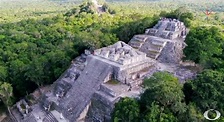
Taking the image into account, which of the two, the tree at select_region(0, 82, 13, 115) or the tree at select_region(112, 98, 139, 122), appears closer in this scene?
the tree at select_region(112, 98, 139, 122)

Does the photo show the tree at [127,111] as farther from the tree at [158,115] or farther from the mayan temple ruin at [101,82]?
the mayan temple ruin at [101,82]

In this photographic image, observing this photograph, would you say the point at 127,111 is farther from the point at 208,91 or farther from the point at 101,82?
the point at 101,82

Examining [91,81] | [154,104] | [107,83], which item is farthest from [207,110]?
[91,81]

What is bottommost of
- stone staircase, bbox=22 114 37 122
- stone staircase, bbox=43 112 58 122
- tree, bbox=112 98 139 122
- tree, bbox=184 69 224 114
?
stone staircase, bbox=22 114 37 122

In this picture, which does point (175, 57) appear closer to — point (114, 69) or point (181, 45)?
point (181, 45)

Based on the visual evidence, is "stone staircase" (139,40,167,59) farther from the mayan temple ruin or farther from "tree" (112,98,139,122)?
"tree" (112,98,139,122)

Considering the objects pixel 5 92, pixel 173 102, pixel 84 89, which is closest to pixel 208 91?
pixel 173 102

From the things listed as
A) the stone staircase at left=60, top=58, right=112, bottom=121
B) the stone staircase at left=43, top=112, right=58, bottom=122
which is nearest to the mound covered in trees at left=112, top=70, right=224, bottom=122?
the stone staircase at left=60, top=58, right=112, bottom=121
